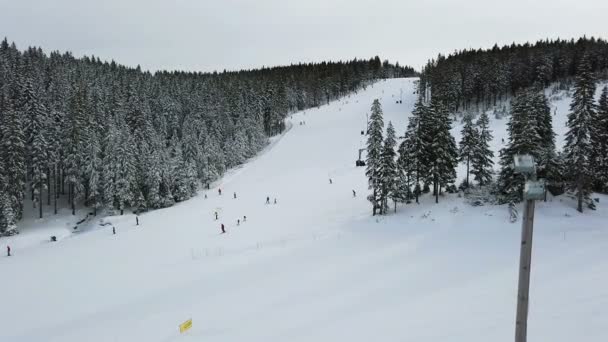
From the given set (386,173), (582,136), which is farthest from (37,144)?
(582,136)

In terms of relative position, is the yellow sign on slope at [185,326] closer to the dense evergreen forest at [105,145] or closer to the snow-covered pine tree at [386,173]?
the snow-covered pine tree at [386,173]

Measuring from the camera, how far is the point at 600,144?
3531 centimetres

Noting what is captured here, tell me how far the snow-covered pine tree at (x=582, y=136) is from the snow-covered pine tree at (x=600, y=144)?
67cm

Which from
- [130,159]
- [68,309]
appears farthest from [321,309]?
[130,159]

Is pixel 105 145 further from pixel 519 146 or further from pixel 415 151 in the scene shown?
pixel 519 146

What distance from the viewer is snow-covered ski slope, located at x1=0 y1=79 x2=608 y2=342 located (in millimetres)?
15352

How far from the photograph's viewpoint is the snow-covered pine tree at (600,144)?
3472 centimetres

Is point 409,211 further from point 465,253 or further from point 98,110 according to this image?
point 98,110

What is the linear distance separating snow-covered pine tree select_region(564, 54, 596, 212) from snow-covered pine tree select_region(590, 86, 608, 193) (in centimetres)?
67

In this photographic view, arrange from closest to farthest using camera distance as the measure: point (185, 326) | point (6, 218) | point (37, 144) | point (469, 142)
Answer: point (185, 326) < point (469, 142) < point (6, 218) < point (37, 144)

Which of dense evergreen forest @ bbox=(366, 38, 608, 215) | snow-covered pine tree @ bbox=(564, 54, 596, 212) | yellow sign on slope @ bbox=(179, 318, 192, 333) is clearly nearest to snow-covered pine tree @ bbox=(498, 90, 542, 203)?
dense evergreen forest @ bbox=(366, 38, 608, 215)

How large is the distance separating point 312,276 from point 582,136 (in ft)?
91.4

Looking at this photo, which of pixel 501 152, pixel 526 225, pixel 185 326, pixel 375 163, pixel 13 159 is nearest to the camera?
pixel 526 225

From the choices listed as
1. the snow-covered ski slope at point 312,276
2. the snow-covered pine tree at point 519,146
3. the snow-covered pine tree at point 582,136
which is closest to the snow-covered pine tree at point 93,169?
the snow-covered ski slope at point 312,276
